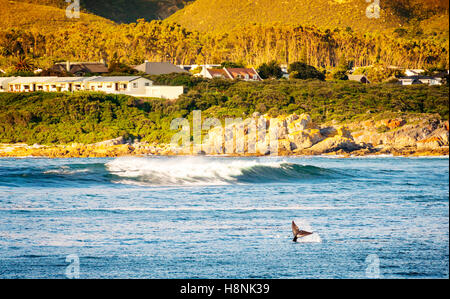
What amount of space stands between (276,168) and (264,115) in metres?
18.2

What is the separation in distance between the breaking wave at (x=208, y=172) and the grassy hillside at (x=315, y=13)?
9855cm

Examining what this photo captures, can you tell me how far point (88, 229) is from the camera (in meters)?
14.6

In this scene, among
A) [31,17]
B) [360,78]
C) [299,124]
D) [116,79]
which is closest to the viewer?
[299,124]

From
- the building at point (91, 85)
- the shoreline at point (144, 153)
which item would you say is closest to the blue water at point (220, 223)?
the shoreline at point (144, 153)

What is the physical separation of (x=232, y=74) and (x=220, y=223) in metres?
54.8

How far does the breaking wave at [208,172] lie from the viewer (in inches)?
984

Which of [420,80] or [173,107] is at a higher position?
[420,80]

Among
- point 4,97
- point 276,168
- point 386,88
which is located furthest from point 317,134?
point 4,97

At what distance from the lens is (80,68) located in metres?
71.0

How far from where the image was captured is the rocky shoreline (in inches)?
1560

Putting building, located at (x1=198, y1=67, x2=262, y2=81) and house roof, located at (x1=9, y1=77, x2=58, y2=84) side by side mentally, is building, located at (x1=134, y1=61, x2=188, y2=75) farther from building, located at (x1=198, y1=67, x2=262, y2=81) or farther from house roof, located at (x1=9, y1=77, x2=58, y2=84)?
house roof, located at (x1=9, y1=77, x2=58, y2=84)

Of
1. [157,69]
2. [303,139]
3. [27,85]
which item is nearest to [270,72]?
[157,69]

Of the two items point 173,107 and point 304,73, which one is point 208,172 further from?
point 304,73

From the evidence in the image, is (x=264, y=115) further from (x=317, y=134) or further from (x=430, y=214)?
(x=430, y=214)
